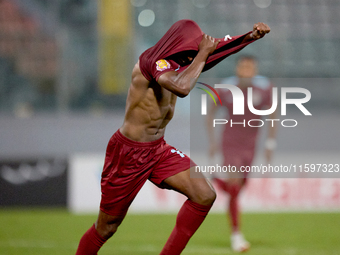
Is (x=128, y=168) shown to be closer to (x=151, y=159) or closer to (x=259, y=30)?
(x=151, y=159)

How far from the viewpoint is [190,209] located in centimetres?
367

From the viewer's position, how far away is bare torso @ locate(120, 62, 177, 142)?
11.8 ft

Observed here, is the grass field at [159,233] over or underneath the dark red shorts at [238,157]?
underneath

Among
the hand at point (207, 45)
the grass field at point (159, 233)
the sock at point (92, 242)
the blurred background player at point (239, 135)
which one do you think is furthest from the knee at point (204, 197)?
the blurred background player at point (239, 135)

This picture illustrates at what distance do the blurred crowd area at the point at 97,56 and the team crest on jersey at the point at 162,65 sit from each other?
5.63 meters

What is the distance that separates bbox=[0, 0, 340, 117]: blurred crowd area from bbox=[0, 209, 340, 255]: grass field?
215cm

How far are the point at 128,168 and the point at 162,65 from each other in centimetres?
88

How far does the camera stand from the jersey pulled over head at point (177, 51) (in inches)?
131

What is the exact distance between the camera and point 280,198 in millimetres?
7945

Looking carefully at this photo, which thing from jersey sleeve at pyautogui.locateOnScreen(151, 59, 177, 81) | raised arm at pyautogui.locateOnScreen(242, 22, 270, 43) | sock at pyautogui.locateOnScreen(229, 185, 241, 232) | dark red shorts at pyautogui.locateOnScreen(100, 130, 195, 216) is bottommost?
sock at pyautogui.locateOnScreen(229, 185, 241, 232)

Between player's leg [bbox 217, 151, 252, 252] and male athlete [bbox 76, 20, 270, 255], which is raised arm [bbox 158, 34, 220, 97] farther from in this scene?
player's leg [bbox 217, 151, 252, 252]

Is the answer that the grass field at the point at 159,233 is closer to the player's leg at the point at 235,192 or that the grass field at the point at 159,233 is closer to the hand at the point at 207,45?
the player's leg at the point at 235,192

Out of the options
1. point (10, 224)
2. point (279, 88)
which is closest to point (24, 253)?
point (10, 224)

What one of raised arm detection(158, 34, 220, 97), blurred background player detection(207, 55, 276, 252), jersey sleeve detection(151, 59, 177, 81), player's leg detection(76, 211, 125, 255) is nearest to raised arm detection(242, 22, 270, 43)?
raised arm detection(158, 34, 220, 97)
